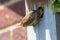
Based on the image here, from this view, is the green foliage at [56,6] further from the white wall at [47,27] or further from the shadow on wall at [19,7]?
the shadow on wall at [19,7]

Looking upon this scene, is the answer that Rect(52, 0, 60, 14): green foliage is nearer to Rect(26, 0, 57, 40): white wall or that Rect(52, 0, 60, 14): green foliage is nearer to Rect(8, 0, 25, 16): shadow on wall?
Rect(26, 0, 57, 40): white wall

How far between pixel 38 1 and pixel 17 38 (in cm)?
20

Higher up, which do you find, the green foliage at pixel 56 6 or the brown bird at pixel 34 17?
the green foliage at pixel 56 6

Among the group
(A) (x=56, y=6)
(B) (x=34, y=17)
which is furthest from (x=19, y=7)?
(A) (x=56, y=6)

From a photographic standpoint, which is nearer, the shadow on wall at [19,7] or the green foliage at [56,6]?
the green foliage at [56,6]

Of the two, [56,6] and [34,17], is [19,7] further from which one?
[56,6]

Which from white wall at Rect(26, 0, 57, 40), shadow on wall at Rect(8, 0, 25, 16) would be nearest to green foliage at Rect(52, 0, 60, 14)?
white wall at Rect(26, 0, 57, 40)

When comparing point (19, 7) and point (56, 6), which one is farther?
point (19, 7)

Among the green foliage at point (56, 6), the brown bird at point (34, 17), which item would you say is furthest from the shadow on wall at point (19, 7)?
the green foliage at point (56, 6)

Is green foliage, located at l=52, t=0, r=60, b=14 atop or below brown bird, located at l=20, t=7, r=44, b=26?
atop

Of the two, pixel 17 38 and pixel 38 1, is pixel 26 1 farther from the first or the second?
pixel 17 38

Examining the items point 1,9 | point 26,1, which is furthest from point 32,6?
point 1,9

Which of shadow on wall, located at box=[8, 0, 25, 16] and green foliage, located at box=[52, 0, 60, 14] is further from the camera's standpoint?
shadow on wall, located at box=[8, 0, 25, 16]

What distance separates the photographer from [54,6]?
102cm
